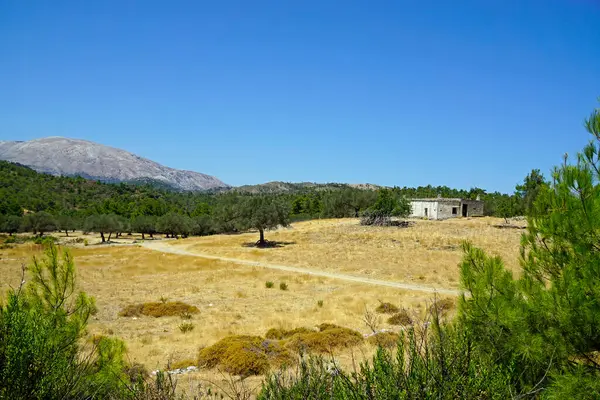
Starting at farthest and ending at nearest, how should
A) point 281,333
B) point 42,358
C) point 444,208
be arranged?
point 444,208, point 281,333, point 42,358

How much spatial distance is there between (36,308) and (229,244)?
52.6 metres

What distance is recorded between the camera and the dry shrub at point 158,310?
2080 centimetres

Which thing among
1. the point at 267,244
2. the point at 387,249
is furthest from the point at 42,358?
the point at 267,244

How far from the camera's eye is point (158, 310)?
21.2 meters

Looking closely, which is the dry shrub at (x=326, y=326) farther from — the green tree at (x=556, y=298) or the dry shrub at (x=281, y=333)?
the green tree at (x=556, y=298)

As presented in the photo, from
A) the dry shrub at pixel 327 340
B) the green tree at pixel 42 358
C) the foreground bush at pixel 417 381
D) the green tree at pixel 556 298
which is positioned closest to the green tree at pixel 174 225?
the dry shrub at pixel 327 340

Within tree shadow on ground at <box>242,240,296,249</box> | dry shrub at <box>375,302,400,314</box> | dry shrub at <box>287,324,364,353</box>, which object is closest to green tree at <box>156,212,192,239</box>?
tree shadow on ground at <box>242,240,296,249</box>

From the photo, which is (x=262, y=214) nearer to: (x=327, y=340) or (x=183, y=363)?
(x=327, y=340)

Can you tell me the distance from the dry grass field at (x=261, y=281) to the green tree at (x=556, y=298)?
241cm

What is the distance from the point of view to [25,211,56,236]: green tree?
293ft

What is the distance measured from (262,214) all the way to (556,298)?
48.9m

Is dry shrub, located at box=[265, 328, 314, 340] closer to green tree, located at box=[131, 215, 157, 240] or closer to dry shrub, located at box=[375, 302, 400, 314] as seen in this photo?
dry shrub, located at box=[375, 302, 400, 314]

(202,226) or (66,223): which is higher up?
(202,226)

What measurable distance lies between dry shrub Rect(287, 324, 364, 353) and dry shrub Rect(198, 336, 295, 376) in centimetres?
68
